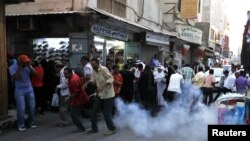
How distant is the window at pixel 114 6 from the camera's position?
16234 millimetres

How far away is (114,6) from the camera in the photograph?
17.4 metres

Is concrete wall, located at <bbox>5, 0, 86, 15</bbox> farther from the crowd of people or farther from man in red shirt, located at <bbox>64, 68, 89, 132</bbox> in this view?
man in red shirt, located at <bbox>64, 68, 89, 132</bbox>

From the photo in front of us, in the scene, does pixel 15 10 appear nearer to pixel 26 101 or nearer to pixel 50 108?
pixel 50 108

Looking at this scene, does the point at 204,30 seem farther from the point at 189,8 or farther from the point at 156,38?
the point at 156,38

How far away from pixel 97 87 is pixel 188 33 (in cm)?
2147

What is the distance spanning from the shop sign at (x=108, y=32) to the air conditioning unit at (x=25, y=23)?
2306 mm

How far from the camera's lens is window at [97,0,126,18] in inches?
639

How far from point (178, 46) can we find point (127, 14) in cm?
1178

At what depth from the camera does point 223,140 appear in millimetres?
4605

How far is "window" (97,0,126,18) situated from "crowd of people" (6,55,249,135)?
3.80 meters

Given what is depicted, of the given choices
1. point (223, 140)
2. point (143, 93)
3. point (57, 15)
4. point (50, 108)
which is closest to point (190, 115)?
point (143, 93)

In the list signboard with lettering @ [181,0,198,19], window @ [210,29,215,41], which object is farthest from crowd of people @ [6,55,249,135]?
window @ [210,29,215,41]

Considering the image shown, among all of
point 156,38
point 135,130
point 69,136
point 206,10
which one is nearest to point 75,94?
point 69,136

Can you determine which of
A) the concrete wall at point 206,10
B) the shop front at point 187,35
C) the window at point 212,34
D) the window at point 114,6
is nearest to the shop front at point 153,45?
the window at point 114,6
